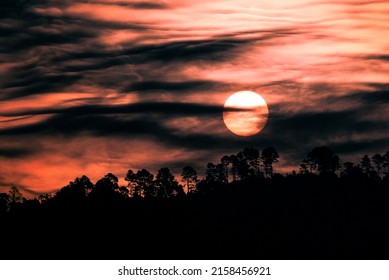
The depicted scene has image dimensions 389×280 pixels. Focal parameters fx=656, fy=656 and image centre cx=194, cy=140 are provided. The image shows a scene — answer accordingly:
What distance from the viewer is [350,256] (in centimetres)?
19688
